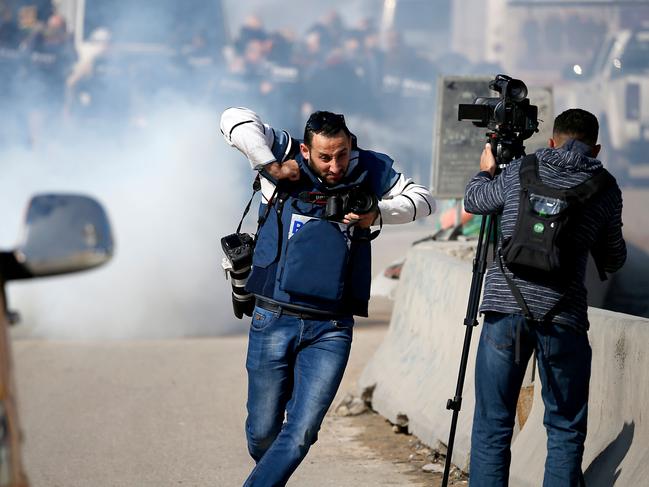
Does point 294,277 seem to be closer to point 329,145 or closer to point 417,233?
point 329,145

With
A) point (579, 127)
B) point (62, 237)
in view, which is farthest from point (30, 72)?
point (62, 237)

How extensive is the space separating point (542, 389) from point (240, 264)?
4.09 feet

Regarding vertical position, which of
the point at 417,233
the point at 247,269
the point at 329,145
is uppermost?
the point at 329,145

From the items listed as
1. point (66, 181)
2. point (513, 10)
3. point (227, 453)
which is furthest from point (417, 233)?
point (513, 10)

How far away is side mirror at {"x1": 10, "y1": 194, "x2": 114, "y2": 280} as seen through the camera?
10.1ft

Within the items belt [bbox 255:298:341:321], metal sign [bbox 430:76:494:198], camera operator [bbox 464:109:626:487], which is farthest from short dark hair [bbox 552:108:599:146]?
metal sign [bbox 430:76:494:198]

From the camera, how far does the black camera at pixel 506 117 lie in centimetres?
530

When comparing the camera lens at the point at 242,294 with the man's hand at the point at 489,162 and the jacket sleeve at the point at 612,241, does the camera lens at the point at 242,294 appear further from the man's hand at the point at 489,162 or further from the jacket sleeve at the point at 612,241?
the jacket sleeve at the point at 612,241

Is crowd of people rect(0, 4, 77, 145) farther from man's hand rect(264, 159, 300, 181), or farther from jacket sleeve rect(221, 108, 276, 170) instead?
man's hand rect(264, 159, 300, 181)

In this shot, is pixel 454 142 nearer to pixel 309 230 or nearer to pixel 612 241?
pixel 612 241

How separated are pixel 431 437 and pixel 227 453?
108 cm

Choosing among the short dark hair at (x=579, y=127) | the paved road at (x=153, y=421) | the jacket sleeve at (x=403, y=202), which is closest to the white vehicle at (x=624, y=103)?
the paved road at (x=153, y=421)

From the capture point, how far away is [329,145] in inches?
189

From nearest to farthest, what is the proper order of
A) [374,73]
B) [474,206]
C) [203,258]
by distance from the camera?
[474,206], [203,258], [374,73]
